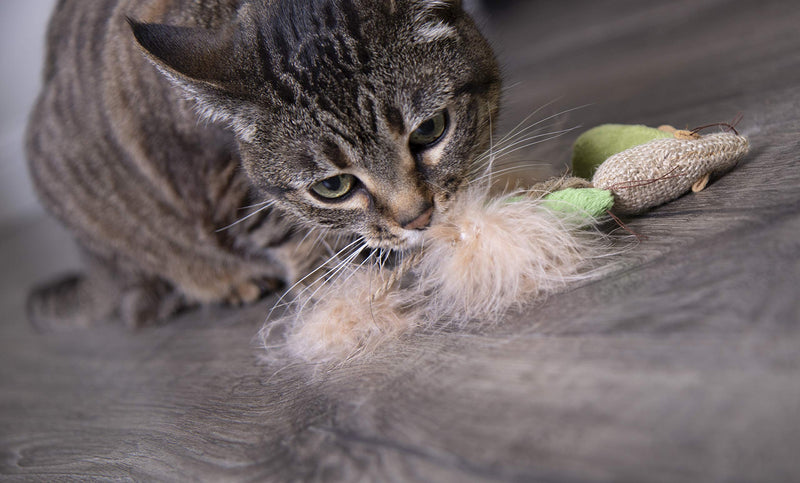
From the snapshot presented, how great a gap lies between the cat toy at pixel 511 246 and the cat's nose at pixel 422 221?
0.8 inches

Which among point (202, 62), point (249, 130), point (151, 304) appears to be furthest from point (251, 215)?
point (151, 304)

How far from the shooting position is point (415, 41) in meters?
0.98

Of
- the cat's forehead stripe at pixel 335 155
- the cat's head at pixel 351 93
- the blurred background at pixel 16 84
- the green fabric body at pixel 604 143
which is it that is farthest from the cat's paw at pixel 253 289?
the blurred background at pixel 16 84

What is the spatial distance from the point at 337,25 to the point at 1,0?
315 cm

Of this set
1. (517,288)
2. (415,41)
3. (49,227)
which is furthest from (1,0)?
(517,288)

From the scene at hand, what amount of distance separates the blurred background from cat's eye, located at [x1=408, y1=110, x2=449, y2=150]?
2.79 metres

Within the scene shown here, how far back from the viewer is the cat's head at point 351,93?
0.96 meters

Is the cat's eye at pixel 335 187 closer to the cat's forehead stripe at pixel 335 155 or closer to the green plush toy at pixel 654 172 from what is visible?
the cat's forehead stripe at pixel 335 155

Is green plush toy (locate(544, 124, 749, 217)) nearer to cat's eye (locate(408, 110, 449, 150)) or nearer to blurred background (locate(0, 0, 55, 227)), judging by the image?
cat's eye (locate(408, 110, 449, 150))

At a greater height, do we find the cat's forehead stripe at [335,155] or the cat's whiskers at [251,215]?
the cat's forehead stripe at [335,155]

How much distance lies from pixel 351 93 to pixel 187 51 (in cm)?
30

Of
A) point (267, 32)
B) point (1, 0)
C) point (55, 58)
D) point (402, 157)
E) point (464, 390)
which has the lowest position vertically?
point (464, 390)

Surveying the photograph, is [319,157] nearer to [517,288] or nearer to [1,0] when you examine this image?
[517,288]

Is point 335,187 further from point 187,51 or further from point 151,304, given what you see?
point 151,304
